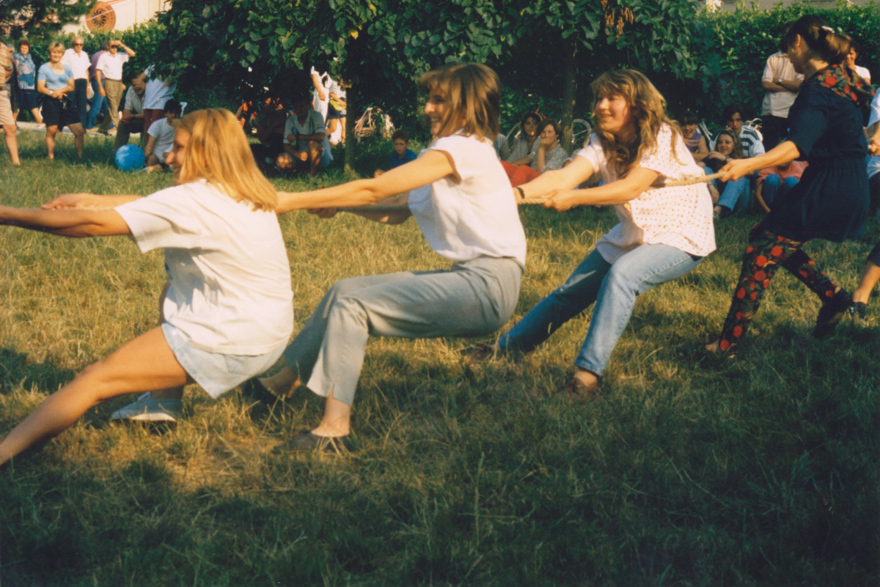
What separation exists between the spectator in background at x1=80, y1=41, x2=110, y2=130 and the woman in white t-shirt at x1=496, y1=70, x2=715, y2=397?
1602 centimetres

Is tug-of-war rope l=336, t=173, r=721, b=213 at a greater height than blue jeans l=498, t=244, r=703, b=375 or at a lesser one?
greater

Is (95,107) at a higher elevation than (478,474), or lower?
lower

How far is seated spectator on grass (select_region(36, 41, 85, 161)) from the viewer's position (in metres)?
12.9

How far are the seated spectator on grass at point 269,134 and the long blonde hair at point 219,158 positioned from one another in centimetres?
855

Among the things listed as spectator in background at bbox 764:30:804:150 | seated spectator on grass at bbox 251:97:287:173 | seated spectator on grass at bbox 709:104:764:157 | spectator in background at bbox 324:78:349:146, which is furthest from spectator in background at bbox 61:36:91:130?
spectator in background at bbox 764:30:804:150

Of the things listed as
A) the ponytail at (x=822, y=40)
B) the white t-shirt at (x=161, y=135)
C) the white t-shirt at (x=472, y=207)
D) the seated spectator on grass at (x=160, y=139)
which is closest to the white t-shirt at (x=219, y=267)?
the white t-shirt at (x=472, y=207)

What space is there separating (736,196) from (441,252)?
20.7 feet

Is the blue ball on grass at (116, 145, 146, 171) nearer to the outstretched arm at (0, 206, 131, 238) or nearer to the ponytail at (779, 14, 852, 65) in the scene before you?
the outstretched arm at (0, 206, 131, 238)

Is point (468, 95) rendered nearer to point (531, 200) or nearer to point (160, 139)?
point (531, 200)

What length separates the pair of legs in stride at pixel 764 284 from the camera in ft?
15.5

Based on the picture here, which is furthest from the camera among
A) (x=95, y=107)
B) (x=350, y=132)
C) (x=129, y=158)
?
(x=95, y=107)

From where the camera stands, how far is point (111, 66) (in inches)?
700

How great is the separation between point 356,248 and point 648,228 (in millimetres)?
3261

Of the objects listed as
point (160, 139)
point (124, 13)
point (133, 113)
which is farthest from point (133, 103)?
point (124, 13)
